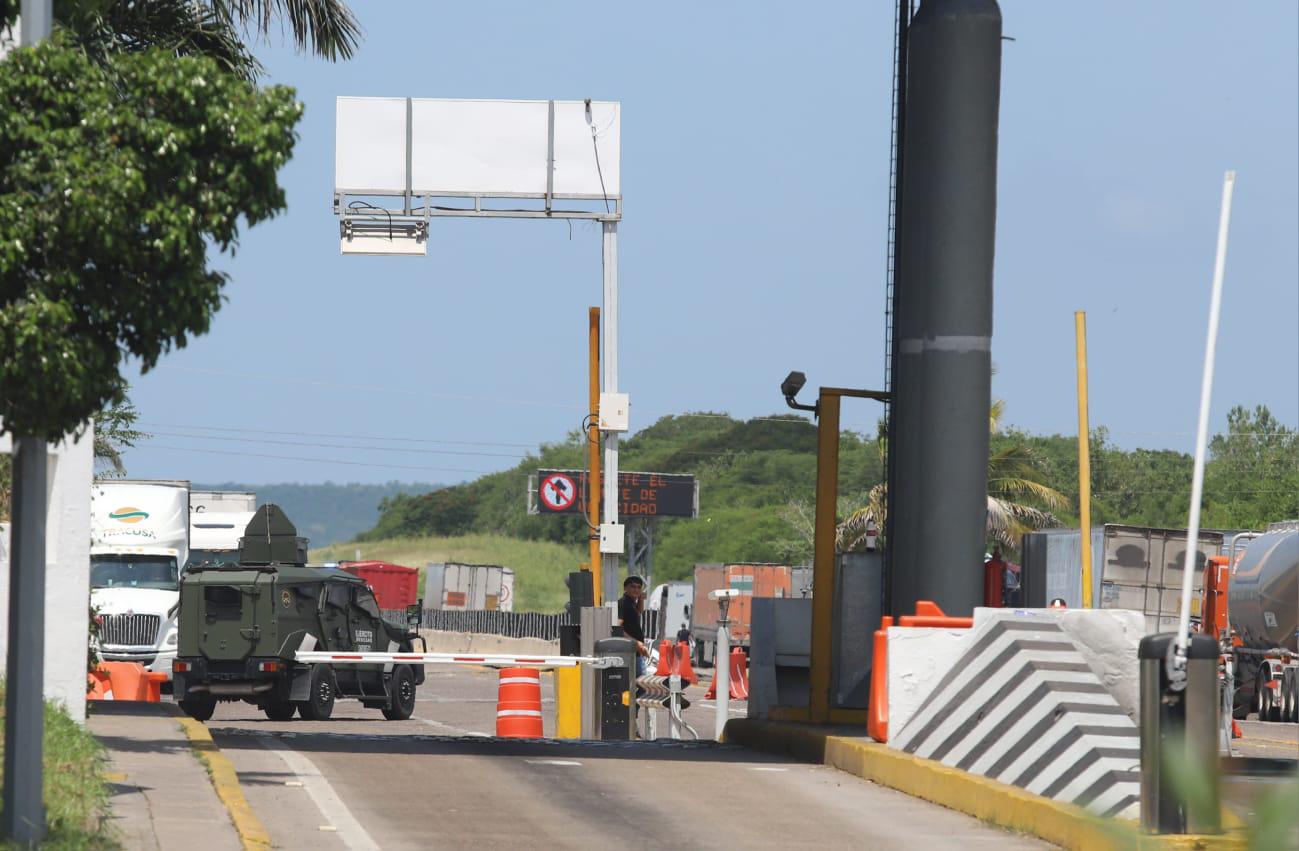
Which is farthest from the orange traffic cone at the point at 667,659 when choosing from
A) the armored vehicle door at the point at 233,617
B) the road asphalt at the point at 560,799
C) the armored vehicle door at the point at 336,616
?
the road asphalt at the point at 560,799

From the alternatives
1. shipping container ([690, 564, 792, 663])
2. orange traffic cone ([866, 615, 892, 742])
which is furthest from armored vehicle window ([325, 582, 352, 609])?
shipping container ([690, 564, 792, 663])

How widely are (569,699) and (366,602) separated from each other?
3.97 meters

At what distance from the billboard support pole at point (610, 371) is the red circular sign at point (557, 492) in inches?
2963

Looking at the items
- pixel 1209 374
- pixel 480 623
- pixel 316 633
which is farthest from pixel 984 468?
pixel 480 623

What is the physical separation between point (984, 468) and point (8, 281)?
32.1 feet

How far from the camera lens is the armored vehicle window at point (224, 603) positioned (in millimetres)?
25812

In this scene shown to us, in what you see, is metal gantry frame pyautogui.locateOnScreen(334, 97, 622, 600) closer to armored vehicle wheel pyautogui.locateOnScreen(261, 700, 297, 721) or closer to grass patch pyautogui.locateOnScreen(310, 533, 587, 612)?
armored vehicle wheel pyautogui.locateOnScreen(261, 700, 297, 721)

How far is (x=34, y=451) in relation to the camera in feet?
27.1

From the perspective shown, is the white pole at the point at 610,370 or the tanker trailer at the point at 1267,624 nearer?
the white pole at the point at 610,370

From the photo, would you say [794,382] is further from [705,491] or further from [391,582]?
[705,491]

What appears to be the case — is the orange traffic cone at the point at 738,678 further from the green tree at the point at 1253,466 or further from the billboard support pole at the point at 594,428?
the green tree at the point at 1253,466

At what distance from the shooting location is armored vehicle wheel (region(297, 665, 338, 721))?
2572 cm

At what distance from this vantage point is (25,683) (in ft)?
25.8

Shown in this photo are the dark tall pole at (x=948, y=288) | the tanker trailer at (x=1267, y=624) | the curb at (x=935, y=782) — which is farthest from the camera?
the tanker trailer at (x=1267, y=624)
